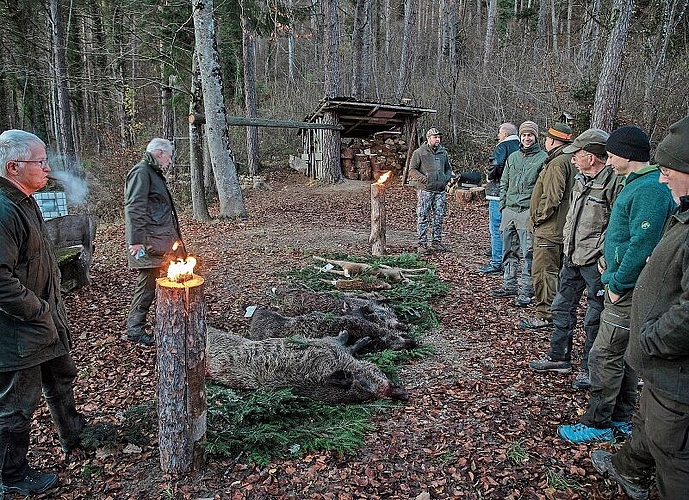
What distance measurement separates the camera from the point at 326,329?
15.9 ft

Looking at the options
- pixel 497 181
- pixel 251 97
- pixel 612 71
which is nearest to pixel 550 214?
pixel 497 181

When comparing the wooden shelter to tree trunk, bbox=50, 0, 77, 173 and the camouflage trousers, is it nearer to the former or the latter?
tree trunk, bbox=50, 0, 77, 173

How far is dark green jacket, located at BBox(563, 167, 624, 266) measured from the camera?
3.73 m

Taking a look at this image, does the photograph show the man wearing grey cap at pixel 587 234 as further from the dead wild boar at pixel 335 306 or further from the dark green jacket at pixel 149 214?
the dark green jacket at pixel 149 214

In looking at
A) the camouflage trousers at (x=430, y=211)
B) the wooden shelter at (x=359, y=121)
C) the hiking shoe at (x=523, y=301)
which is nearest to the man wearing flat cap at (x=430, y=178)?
the camouflage trousers at (x=430, y=211)

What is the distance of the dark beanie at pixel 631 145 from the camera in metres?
3.19

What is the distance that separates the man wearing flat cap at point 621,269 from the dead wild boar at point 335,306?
2.25 metres

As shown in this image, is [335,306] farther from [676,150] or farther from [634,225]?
[676,150]

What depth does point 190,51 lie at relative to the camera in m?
15.3

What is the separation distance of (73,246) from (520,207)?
6.58m

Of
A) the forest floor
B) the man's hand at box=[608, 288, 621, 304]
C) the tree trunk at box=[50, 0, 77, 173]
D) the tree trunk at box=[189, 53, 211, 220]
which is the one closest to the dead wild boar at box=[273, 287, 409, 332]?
the forest floor

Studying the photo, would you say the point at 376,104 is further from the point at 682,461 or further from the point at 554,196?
the point at 682,461

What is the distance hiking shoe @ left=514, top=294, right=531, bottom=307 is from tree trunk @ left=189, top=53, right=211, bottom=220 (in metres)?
8.50

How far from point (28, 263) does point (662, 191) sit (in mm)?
3870
